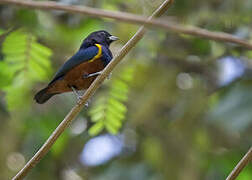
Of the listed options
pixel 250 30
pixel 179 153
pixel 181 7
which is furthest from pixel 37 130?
pixel 250 30

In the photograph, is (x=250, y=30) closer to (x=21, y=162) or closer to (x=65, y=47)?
(x=65, y=47)

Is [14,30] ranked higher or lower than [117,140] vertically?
Result: higher

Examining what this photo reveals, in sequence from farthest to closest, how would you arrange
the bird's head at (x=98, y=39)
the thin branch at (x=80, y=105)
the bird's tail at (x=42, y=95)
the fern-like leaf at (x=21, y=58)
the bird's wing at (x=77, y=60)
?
1. the bird's head at (x=98, y=39)
2. the bird's tail at (x=42, y=95)
3. the bird's wing at (x=77, y=60)
4. the fern-like leaf at (x=21, y=58)
5. the thin branch at (x=80, y=105)

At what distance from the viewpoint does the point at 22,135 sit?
5.67 m

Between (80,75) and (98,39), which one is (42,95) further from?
(98,39)

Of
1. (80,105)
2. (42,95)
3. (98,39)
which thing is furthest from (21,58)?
(80,105)

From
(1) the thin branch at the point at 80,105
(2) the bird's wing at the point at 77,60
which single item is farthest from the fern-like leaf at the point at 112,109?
(1) the thin branch at the point at 80,105

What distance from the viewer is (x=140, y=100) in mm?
5090

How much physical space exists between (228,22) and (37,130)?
84.6 inches

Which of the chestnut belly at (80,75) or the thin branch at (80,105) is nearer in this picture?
the thin branch at (80,105)

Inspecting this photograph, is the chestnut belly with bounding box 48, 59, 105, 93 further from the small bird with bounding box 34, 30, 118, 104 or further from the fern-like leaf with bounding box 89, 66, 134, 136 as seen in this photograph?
the fern-like leaf with bounding box 89, 66, 134, 136

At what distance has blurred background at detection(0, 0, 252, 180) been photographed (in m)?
3.61

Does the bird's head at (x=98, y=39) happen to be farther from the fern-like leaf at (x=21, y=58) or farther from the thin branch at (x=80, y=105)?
the thin branch at (x=80, y=105)

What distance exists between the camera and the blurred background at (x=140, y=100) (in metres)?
3.61
